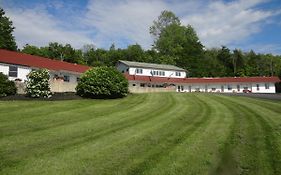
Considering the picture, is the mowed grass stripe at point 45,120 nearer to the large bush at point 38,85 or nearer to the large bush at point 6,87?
the large bush at point 38,85

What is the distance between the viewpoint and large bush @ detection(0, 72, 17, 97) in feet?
98.0

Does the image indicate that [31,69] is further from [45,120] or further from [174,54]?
[174,54]

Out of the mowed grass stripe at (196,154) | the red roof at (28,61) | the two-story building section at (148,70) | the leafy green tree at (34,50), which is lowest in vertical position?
the mowed grass stripe at (196,154)

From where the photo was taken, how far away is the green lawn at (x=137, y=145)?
32.5ft

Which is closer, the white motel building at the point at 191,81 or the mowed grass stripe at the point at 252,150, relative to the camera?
the mowed grass stripe at the point at 252,150

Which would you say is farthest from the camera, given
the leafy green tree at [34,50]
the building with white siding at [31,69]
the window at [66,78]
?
the leafy green tree at [34,50]

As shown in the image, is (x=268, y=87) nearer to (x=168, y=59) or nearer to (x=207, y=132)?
(x=168, y=59)

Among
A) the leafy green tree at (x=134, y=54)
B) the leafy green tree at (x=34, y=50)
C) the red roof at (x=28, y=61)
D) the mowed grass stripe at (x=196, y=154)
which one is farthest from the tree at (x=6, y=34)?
the mowed grass stripe at (x=196, y=154)

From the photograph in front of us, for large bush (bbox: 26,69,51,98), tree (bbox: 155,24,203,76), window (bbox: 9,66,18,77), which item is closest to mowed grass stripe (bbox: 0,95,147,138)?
large bush (bbox: 26,69,51,98)

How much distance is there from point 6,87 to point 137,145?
2158 centimetres

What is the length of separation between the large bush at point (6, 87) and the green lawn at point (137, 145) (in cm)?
1025

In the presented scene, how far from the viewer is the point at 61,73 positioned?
167 ft

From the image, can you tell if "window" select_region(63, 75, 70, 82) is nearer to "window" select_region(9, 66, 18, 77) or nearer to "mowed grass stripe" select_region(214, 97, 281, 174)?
"window" select_region(9, 66, 18, 77)

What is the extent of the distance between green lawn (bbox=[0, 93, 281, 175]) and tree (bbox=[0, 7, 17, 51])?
57227mm
